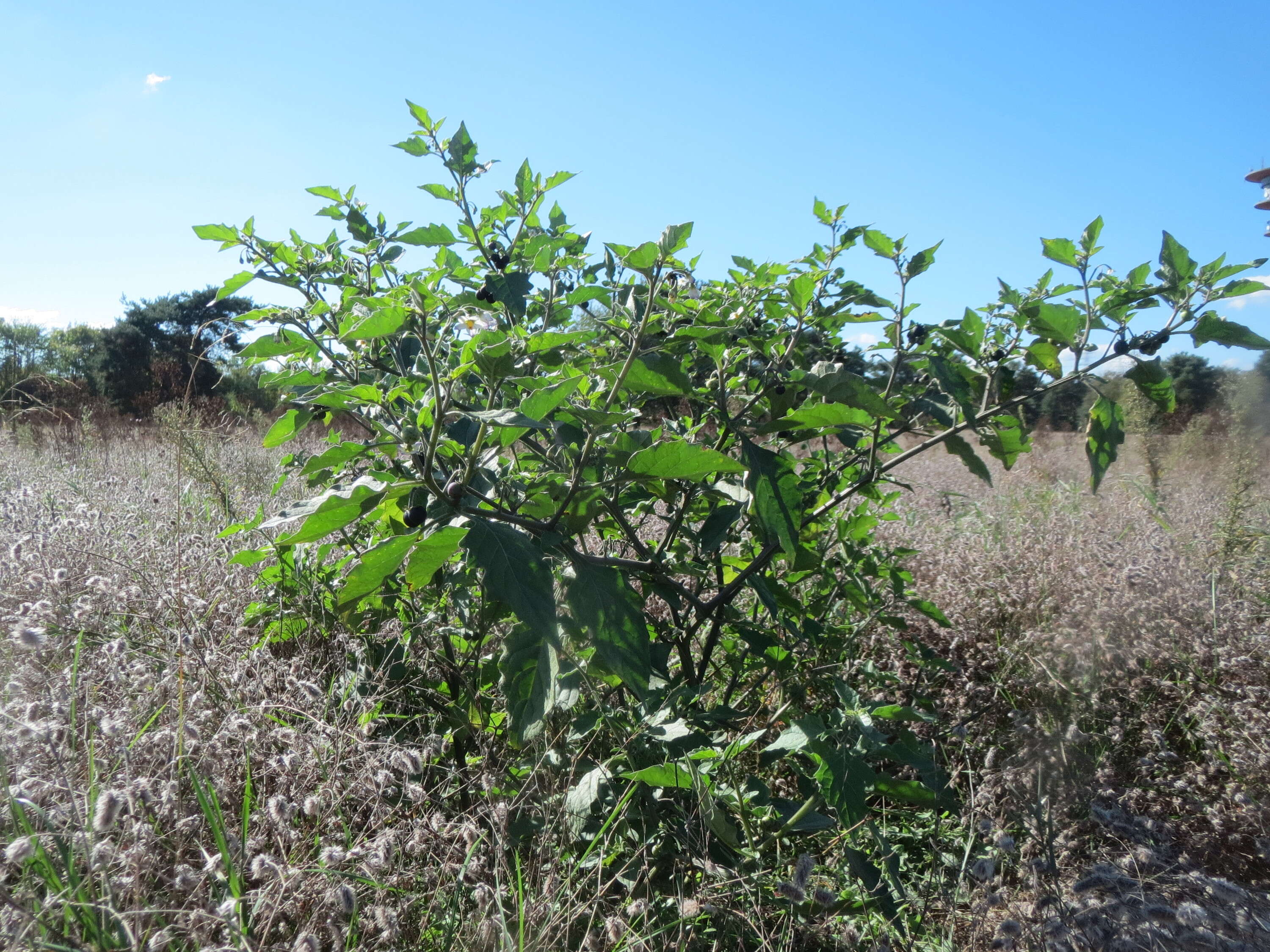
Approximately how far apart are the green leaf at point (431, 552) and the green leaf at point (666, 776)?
1.87ft

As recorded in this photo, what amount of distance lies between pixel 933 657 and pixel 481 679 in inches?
51.3

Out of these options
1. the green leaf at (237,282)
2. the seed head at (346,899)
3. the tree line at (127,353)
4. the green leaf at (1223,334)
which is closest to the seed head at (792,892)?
the seed head at (346,899)

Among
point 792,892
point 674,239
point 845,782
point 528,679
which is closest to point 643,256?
point 674,239

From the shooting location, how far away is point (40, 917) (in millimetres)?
1006

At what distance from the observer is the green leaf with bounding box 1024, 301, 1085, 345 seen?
1513 mm

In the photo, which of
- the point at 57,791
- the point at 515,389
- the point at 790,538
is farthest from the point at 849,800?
the point at 57,791

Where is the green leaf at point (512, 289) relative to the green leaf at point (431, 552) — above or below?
above

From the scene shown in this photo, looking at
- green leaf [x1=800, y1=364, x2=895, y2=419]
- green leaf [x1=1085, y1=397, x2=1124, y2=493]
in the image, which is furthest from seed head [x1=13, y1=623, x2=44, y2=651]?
green leaf [x1=1085, y1=397, x2=1124, y2=493]

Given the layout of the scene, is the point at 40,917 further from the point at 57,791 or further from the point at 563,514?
the point at 563,514

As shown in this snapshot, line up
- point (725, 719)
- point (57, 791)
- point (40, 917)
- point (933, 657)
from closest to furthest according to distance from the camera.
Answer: point (40, 917), point (57, 791), point (725, 719), point (933, 657)

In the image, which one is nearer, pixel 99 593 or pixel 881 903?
pixel 881 903

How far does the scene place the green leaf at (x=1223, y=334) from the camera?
1518 millimetres

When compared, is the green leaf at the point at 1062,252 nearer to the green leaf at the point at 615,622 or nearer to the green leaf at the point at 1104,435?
the green leaf at the point at 1104,435

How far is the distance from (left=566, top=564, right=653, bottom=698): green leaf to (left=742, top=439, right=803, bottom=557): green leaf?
1.02ft
